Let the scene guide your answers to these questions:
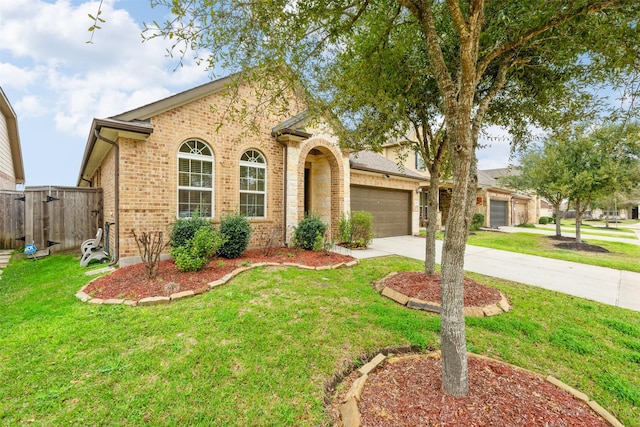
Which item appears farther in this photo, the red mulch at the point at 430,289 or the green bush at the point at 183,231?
the green bush at the point at 183,231

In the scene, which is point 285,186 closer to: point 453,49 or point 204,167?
point 204,167

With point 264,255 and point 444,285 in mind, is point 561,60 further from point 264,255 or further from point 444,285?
point 264,255

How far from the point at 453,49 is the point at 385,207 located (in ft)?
32.2

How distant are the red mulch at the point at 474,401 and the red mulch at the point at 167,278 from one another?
3.88m

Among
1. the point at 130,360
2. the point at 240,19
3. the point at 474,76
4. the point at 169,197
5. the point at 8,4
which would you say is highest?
the point at 8,4

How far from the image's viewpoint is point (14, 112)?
13.6m

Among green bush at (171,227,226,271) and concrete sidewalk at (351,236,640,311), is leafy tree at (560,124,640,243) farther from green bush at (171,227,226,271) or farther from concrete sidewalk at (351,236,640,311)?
green bush at (171,227,226,271)

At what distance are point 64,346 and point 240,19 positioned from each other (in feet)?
15.1

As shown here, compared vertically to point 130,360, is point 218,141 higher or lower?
higher

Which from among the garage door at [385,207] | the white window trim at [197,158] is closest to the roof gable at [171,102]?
the white window trim at [197,158]

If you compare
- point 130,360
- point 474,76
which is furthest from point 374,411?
point 474,76

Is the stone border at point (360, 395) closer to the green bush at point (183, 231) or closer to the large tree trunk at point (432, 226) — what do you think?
the large tree trunk at point (432, 226)

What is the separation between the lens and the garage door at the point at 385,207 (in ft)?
41.2

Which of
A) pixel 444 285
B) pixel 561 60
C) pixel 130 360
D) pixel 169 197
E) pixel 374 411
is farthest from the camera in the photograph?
pixel 169 197
